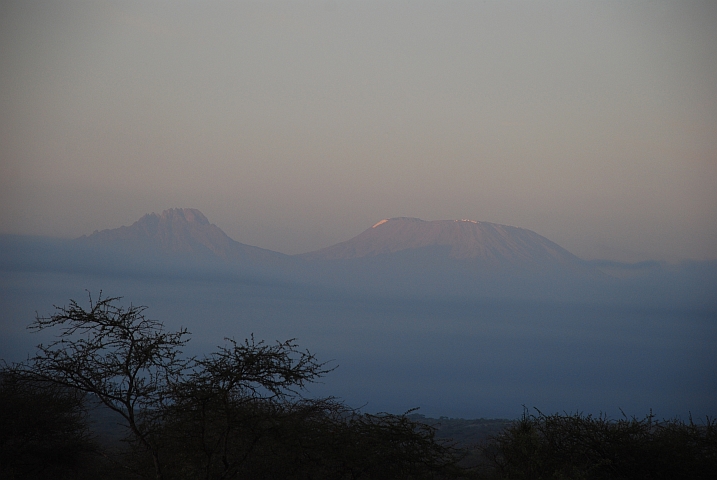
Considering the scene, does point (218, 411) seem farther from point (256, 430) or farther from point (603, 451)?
point (603, 451)

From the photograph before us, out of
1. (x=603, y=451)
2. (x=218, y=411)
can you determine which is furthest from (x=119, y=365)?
(x=603, y=451)

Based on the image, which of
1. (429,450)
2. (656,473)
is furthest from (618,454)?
(429,450)

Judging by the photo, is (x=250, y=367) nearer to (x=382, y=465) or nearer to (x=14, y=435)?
(x=382, y=465)

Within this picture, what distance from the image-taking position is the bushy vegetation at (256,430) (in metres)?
19.5

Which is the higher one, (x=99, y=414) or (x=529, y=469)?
(x=529, y=469)

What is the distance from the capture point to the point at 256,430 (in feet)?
68.3

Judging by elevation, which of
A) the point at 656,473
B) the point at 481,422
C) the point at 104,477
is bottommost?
the point at 481,422

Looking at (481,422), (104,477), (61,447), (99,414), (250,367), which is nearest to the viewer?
(250,367)

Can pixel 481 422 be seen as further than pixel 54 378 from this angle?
Yes

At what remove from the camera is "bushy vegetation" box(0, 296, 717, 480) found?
770 inches

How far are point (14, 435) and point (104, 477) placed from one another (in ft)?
14.2

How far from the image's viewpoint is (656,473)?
23.6 metres

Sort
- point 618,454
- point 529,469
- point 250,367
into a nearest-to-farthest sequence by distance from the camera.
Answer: point 250,367 < point 529,469 < point 618,454

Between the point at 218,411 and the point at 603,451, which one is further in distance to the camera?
the point at 603,451
